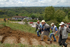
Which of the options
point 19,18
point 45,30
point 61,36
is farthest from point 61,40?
point 19,18

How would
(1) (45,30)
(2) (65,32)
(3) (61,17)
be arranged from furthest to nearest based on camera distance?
(3) (61,17) < (1) (45,30) < (2) (65,32)

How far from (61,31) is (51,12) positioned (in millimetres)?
42680

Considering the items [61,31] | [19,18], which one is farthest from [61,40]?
[19,18]

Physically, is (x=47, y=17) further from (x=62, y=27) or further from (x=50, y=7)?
(x=62, y=27)

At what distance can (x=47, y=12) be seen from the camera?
45.6 metres

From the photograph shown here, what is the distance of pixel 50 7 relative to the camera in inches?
1794

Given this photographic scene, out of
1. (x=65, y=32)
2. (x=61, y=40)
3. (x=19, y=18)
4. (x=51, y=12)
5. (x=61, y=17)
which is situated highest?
(x=65, y=32)

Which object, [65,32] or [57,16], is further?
[57,16]

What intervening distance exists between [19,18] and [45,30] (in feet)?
244

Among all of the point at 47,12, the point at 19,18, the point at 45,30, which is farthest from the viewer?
the point at 19,18

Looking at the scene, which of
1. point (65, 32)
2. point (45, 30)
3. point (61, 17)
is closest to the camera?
point (65, 32)

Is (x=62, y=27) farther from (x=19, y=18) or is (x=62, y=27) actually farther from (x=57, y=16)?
(x=19, y=18)

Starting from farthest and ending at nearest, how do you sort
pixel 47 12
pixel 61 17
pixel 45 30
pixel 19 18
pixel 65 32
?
pixel 19 18 → pixel 61 17 → pixel 47 12 → pixel 45 30 → pixel 65 32

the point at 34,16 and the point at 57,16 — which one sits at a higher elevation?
the point at 57,16
